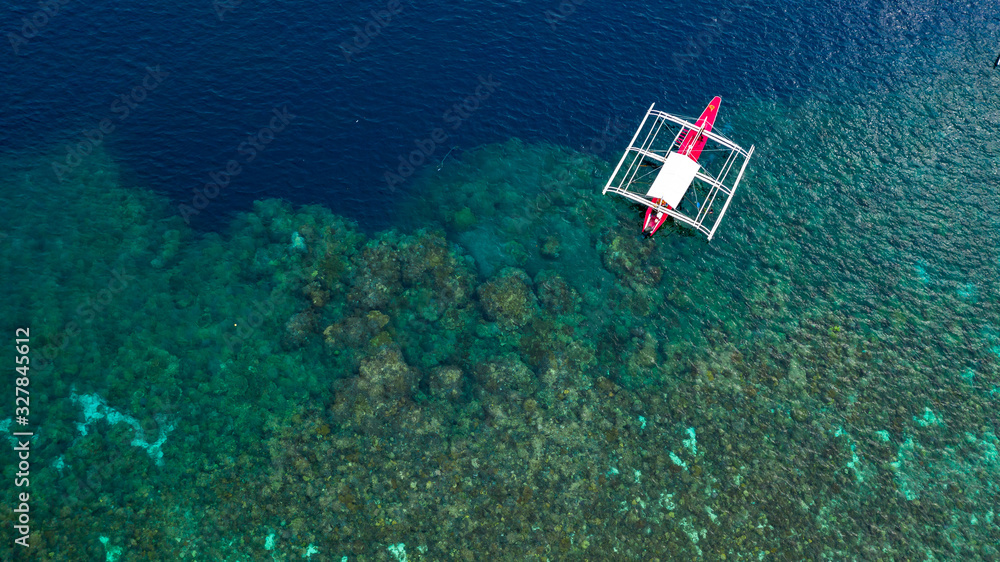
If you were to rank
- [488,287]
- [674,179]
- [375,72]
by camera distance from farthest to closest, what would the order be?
[375,72]
[674,179]
[488,287]

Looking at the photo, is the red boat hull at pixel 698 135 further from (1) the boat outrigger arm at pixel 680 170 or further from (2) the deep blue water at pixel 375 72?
(2) the deep blue water at pixel 375 72

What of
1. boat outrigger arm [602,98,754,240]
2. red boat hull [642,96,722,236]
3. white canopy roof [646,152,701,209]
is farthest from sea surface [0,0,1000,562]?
white canopy roof [646,152,701,209]

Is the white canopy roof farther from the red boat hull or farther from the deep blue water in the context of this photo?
the deep blue water

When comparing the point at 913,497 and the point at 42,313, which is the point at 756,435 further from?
the point at 42,313

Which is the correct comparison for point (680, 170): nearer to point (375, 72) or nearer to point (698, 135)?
point (698, 135)

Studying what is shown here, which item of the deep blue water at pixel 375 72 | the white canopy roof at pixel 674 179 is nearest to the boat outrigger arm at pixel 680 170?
the white canopy roof at pixel 674 179

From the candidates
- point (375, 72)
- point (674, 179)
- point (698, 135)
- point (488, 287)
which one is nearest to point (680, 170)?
point (674, 179)

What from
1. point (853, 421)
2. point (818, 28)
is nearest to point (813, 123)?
point (818, 28)
